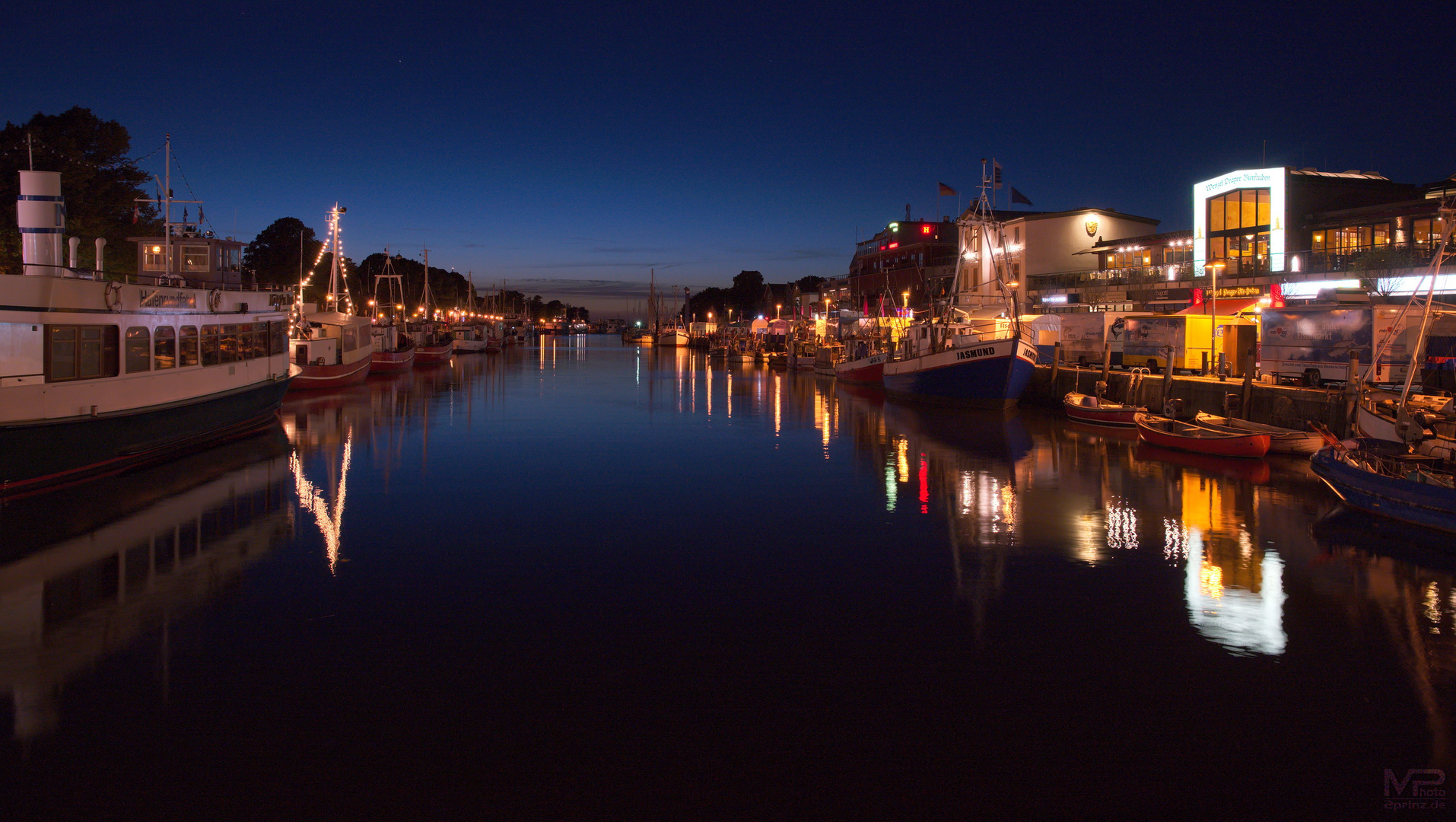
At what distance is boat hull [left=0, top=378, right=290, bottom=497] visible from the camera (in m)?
14.6

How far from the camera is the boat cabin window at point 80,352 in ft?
50.1

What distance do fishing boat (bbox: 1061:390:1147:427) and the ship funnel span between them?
26950mm

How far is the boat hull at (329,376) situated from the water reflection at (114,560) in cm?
2097

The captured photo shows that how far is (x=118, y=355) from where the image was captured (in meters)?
16.9

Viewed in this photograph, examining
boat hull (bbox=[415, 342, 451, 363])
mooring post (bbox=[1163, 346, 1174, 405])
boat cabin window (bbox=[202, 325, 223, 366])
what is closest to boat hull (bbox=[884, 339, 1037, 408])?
mooring post (bbox=[1163, 346, 1174, 405])

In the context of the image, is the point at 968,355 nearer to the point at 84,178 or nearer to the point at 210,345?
the point at 210,345

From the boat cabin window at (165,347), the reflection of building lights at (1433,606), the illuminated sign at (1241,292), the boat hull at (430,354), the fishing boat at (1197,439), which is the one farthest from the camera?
the boat hull at (430,354)

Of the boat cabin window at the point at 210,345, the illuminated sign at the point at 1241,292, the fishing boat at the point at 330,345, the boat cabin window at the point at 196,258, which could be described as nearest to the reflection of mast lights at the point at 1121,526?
the boat cabin window at the point at 210,345

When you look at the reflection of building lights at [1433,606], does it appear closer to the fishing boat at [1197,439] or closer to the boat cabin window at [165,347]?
the fishing boat at [1197,439]

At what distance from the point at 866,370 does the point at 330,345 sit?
26909mm

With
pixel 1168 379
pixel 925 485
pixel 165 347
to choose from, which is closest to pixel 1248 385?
pixel 1168 379

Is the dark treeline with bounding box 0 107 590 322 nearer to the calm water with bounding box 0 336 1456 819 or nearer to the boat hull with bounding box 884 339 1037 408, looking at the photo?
the calm water with bounding box 0 336 1456 819

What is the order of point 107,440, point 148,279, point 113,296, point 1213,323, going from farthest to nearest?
point 1213,323, point 148,279, point 113,296, point 107,440

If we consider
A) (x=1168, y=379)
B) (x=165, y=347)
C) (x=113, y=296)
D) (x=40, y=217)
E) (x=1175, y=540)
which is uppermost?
(x=40, y=217)
